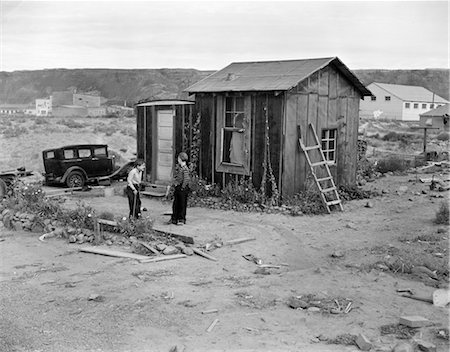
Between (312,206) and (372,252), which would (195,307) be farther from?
(312,206)

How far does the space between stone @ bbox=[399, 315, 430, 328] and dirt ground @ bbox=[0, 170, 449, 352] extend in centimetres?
9

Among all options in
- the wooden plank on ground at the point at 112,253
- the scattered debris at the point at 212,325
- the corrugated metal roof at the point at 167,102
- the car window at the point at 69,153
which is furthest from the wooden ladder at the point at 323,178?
the car window at the point at 69,153

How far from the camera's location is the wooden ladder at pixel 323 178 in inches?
559

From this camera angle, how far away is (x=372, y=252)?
33.7 feet

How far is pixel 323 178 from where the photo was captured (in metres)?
14.8

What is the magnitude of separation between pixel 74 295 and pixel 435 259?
6166 mm

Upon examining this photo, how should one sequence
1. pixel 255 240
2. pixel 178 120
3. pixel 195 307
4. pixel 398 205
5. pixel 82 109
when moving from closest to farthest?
pixel 195 307 < pixel 255 240 < pixel 398 205 < pixel 178 120 < pixel 82 109

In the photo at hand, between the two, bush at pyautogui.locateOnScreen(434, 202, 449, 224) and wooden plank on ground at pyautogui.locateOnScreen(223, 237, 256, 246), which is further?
bush at pyautogui.locateOnScreen(434, 202, 449, 224)

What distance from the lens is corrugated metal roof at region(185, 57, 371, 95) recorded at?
561 inches

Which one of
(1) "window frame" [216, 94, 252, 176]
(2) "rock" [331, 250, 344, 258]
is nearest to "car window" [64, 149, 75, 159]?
(1) "window frame" [216, 94, 252, 176]

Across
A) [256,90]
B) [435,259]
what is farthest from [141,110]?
[435,259]

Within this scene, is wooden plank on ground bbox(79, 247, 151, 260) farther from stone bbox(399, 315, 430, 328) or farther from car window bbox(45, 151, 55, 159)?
car window bbox(45, 151, 55, 159)

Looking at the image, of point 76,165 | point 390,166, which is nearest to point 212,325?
point 76,165

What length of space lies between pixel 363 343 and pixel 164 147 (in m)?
11.4
